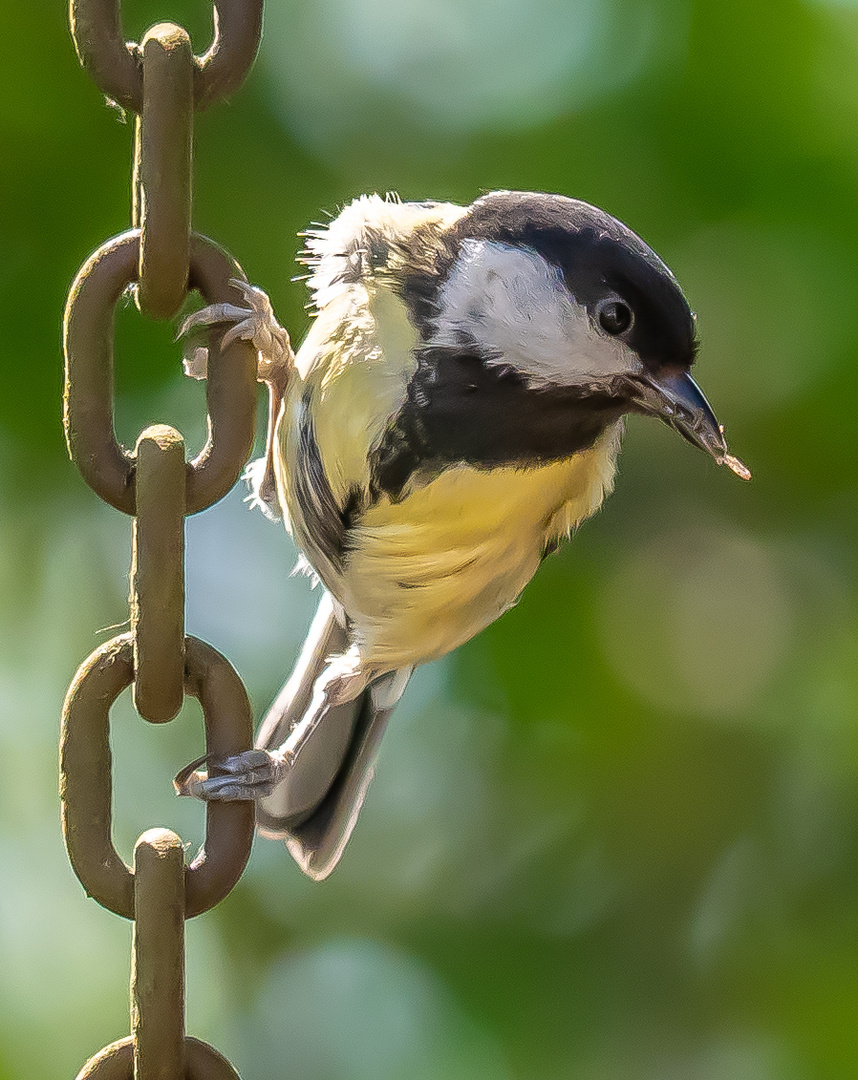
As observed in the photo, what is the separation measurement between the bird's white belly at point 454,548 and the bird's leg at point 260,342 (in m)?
0.19

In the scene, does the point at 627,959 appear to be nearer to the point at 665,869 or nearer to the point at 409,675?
the point at 665,869

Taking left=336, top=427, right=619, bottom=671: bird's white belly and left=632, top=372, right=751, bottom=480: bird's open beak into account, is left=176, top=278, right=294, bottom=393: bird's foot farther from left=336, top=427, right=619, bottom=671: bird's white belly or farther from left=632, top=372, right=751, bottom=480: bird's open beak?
left=632, top=372, right=751, bottom=480: bird's open beak

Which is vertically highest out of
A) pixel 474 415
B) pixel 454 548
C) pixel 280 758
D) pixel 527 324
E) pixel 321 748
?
pixel 527 324

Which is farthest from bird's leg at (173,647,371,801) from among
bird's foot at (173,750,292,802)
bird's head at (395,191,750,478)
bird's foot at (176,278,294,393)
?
bird's head at (395,191,750,478)

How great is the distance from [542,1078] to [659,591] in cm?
91

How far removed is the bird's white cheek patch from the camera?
1631mm

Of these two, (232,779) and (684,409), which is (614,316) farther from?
(232,779)

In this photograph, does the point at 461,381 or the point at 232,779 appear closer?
the point at 232,779

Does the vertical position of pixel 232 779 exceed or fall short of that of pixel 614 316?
it falls short

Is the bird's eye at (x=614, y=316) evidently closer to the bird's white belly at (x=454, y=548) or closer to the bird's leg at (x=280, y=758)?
the bird's white belly at (x=454, y=548)

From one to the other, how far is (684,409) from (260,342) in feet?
1.62

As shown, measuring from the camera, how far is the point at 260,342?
1354 millimetres

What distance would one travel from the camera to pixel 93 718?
0.96m

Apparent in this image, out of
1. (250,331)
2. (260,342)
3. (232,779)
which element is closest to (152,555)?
(232,779)
